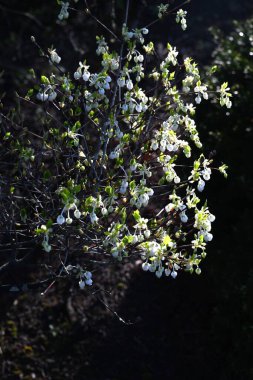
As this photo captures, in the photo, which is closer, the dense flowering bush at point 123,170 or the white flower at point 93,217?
the white flower at point 93,217

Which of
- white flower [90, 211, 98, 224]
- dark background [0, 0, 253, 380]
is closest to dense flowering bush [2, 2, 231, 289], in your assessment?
white flower [90, 211, 98, 224]

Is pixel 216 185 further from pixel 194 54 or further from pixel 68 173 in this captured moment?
pixel 194 54

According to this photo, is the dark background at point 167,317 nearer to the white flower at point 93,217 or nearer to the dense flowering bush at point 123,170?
the dense flowering bush at point 123,170

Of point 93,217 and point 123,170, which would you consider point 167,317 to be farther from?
point 93,217

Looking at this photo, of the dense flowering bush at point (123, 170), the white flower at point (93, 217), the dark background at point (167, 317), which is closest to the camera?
the white flower at point (93, 217)

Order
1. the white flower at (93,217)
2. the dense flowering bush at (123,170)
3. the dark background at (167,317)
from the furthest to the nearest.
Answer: the dark background at (167,317), the dense flowering bush at (123,170), the white flower at (93,217)

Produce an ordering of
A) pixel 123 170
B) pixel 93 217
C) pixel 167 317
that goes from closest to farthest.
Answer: pixel 93 217 < pixel 123 170 < pixel 167 317

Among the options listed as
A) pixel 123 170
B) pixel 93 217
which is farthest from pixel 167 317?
pixel 93 217

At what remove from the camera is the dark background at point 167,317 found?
4031mm

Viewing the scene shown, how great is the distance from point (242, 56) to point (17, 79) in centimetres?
286

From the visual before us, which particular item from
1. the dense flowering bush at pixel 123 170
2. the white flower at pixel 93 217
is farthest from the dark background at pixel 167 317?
the white flower at pixel 93 217

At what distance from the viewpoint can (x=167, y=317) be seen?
15.2 feet

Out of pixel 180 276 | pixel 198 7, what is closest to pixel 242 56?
pixel 180 276

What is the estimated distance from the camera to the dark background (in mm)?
4031
